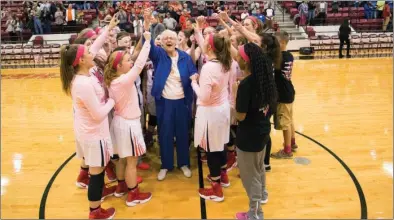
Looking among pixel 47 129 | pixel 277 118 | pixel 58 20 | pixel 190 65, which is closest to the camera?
pixel 190 65

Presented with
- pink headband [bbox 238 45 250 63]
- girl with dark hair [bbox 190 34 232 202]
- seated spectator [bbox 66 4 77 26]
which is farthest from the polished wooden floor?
seated spectator [bbox 66 4 77 26]

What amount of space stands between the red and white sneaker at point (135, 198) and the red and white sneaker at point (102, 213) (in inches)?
8.7

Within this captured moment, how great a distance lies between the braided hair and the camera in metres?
2.84

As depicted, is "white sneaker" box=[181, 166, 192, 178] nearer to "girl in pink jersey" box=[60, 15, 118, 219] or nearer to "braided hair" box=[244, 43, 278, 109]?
"girl in pink jersey" box=[60, 15, 118, 219]

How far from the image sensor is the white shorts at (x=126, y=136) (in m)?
3.46

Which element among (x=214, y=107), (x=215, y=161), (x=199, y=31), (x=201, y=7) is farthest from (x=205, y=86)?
(x=201, y=7)

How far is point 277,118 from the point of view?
14.8ft

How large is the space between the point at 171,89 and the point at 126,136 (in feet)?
2.70

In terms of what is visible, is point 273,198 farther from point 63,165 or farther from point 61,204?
point 63,165

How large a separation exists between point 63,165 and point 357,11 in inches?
558

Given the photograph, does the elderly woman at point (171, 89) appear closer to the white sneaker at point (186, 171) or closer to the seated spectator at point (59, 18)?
the white sneaker at point (186, 171)

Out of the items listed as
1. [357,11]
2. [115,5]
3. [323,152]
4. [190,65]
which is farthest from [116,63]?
[357,11]

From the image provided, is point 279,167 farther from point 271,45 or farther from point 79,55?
point 79,55

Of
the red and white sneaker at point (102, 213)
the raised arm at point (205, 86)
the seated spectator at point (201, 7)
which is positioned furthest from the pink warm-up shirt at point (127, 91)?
the seated spectator at point (201, 7)
